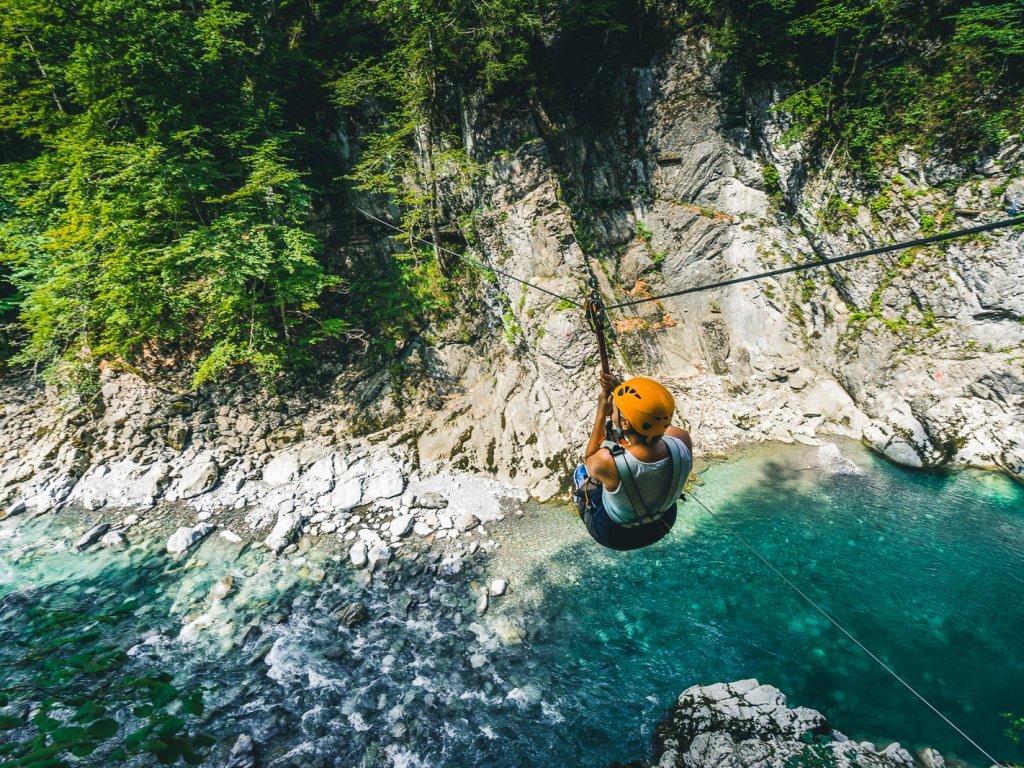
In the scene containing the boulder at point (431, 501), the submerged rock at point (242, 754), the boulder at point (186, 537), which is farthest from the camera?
the boulder at point (431, 501)

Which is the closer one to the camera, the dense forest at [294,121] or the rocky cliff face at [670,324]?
the dense forest at [294,121]

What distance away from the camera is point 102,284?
8.95 m

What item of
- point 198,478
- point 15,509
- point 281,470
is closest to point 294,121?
point 281,470

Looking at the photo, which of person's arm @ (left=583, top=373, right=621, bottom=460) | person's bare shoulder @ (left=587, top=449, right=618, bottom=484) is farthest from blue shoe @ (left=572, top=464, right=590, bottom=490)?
person's bare shoulder @ (left=587, top=449, right=618, bottom=484)

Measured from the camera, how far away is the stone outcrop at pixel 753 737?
15.4 feet

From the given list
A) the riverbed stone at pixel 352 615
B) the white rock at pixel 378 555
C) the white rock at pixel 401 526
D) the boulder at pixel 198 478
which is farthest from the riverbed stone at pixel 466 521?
the boulder at pixel 198 478

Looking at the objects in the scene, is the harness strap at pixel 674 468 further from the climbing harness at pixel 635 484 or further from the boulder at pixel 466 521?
the boulder at pixel 466 521

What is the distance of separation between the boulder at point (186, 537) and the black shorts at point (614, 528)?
854 centimetres

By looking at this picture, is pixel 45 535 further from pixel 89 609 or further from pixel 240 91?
pixel 240 91

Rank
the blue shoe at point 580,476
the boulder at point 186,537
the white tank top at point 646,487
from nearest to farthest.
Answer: the white tank top at point 646,487 → the blue shoe at point 580,476 → the boulder at point 186,537

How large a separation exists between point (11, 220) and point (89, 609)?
27.6 feet

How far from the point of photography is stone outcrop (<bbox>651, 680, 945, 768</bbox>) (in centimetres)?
470

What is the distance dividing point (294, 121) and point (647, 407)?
533 inches

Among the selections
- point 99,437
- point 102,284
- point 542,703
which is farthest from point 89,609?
point 542,703
